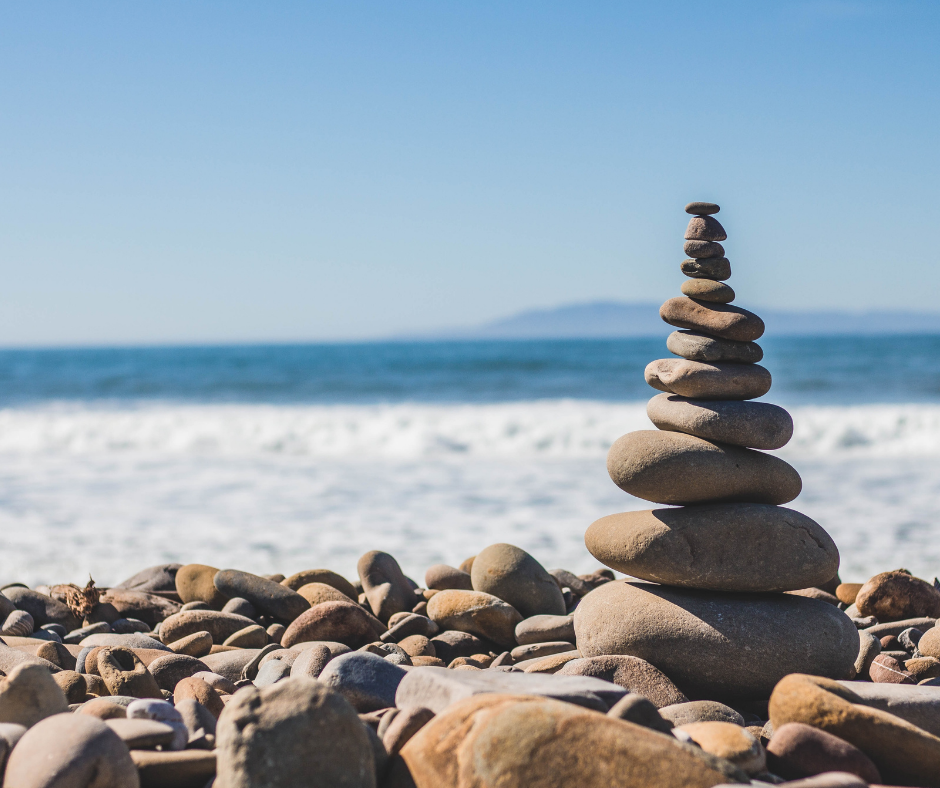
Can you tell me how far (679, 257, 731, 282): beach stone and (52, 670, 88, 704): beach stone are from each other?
124 inches

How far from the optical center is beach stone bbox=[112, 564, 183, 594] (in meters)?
5.90

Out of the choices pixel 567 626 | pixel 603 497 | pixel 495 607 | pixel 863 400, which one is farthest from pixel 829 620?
pixel 863 400

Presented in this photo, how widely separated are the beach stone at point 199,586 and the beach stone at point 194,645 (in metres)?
0.91

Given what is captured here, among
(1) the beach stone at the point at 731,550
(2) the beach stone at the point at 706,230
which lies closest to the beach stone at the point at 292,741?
(1) the beach stone at the point at 731,550

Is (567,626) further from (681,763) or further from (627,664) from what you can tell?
(681,763)

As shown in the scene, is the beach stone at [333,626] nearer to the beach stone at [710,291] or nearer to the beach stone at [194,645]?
the beach stone at [194,645]

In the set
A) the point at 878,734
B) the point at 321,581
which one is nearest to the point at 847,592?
the point at 878,734

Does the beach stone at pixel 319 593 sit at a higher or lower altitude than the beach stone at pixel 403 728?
lower

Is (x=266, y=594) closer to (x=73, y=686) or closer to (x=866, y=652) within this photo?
(x=73, y=686)

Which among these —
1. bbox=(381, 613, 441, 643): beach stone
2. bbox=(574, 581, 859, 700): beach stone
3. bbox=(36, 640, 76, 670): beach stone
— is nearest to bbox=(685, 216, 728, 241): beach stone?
bbox=(574, 581, 859, 700): beach stone

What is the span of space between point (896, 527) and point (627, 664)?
17.2ft

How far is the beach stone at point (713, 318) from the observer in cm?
382

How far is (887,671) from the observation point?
3812mm

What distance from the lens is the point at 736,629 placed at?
11.7 ft
